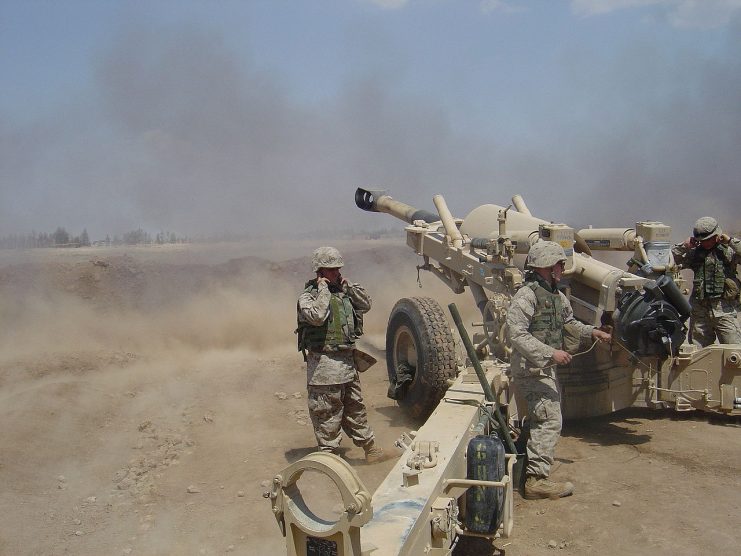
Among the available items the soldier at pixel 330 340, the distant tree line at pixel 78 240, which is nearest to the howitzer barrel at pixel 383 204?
the soldier at pixel 330 340

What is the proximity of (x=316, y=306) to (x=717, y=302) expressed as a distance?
3.95 metres

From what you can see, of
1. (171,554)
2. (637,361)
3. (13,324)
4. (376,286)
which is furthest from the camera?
(376,286)

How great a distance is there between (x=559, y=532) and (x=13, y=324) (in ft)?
28.8

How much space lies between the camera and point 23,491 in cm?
524

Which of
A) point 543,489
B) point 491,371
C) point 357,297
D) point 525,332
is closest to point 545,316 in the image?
point 525,332

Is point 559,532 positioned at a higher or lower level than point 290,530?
lower

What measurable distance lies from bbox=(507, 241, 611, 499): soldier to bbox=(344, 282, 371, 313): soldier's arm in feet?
3.90

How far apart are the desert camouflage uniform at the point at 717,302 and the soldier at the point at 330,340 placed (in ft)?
10.9

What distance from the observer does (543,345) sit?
4680 mm

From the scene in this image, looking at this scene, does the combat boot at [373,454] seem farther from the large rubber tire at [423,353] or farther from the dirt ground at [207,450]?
the large rubber tire at [423,353]

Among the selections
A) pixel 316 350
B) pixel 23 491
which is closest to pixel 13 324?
pixel 23 491

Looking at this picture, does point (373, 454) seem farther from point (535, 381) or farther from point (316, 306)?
point (535, 381)

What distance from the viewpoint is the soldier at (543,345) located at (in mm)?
4766

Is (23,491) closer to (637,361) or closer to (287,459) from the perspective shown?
(287,459)
